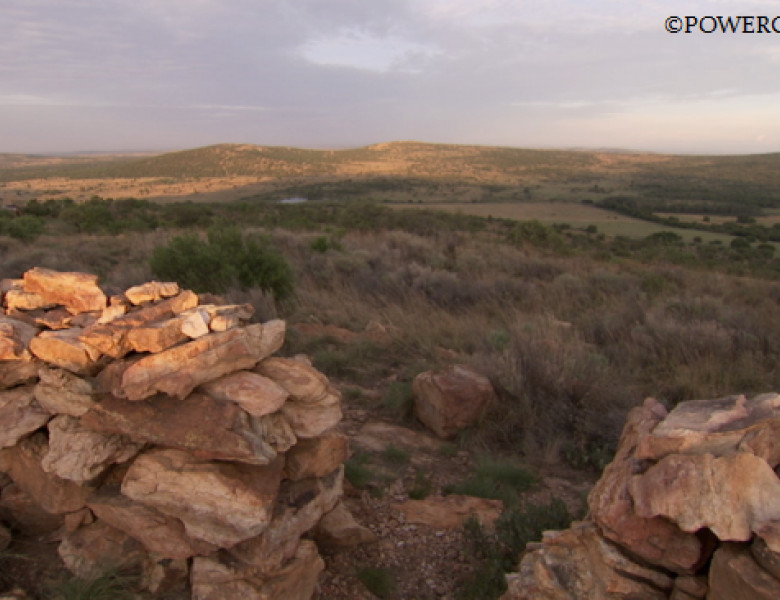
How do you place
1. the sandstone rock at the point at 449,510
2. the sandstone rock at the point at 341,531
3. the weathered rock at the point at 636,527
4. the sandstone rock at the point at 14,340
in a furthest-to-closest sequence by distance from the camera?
the sandstone rock at the point at 449,510, the sandstone rock at the point at 341,531, the sandstone rock at the point at 14,340, the weathered rock at the point at 636,527

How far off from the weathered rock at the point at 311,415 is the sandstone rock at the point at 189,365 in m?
0.36

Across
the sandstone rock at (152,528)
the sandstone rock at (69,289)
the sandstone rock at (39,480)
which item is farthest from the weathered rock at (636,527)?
the sandstone rock at (69,289)

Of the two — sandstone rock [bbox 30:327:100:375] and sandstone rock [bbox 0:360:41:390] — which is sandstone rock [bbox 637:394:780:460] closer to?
sandstone rock [bbox 30:327:100:375]

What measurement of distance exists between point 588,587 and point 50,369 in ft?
9.52

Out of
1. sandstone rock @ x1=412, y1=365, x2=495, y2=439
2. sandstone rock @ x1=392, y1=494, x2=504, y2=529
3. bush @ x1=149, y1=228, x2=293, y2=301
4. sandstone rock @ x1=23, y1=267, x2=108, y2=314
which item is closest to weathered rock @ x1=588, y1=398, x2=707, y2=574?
sandstone rock @ x1=392, y1=494, x2=504, y2=529

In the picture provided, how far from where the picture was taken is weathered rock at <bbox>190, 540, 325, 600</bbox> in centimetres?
261

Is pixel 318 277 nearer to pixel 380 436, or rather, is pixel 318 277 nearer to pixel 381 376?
pixel 381 376

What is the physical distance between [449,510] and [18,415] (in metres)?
2.73

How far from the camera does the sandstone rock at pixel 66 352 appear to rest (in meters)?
2.92

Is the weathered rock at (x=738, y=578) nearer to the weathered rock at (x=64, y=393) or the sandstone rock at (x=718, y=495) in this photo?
the sandstone rock at (x=718, y=495)

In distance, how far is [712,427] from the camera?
222cm

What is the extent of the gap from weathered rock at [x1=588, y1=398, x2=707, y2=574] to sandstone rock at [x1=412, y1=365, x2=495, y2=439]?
8.06 feet

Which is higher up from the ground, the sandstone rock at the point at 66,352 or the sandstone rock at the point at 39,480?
the sandstone rock at the point at 66,352

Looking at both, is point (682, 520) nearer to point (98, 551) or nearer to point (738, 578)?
point (738, 578)
